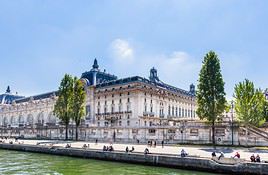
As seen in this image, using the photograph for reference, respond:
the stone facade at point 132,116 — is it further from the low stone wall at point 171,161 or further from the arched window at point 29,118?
the low stone wall at point 171,161

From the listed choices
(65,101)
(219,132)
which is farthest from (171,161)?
(65,101)

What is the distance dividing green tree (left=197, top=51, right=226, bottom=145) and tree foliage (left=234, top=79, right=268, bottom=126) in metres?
4.97

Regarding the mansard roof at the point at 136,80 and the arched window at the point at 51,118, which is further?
the arched window at the point at 51,118

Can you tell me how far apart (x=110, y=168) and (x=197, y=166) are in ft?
33.7

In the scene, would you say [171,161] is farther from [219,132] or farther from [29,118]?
[29,118]

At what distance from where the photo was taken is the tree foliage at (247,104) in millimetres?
54125

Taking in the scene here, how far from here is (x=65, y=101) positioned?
246 feet

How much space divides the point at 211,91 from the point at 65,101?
3973cm

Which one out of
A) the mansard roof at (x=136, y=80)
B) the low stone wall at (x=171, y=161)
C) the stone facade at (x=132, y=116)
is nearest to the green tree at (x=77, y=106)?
the stone facade at (x=132, y=116)

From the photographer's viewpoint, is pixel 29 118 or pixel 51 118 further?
pixel 29 118

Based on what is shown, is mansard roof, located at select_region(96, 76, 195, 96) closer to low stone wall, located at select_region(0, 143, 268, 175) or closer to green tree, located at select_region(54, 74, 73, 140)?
green tree, located at select_region(54, 74, 73, 140)

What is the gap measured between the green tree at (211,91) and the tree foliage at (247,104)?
4.97 m

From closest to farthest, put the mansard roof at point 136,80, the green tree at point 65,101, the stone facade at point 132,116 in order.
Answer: the stone facade at point 132,116, the green tree at point 65,101, the mansard roof at point 136,80

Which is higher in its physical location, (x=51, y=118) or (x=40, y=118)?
(x=51, y=118)
